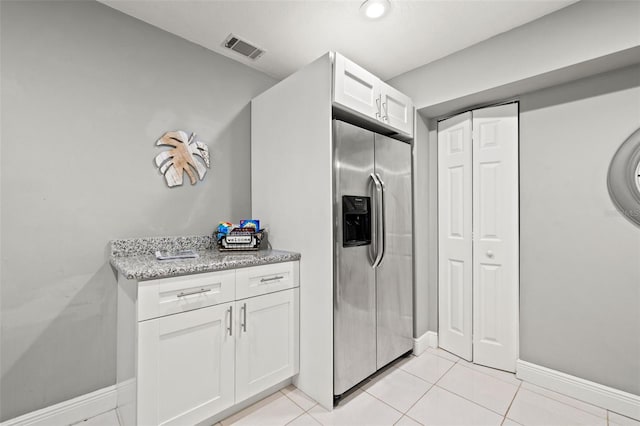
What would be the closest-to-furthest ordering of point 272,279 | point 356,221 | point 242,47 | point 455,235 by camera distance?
point 272,279, point 356,221, point 242,47, point 455,235

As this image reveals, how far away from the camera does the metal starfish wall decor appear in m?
2.03

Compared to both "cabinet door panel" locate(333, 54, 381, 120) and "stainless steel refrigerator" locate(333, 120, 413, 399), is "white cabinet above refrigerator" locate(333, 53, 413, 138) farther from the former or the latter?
"stainless steel refrigerator" locate(333, 120, 413, 399)

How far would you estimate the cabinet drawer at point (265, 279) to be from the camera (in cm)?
171

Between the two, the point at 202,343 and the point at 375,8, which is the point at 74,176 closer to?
the point at 202,343

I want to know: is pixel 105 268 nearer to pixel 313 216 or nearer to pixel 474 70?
pixel 313 216

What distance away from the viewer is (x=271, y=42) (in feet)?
7.17

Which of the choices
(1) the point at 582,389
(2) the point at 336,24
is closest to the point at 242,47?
(2) the point at 336,24

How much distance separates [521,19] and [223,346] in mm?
2886

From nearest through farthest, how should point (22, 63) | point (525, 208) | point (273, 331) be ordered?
point (22, 63) → point (273, 331) → point (525, 208)

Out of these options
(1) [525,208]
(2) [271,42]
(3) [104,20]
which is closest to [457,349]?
(1) [525,208]

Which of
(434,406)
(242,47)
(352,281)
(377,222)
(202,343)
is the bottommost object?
(434,406)

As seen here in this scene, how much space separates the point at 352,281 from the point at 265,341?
2.27 feet

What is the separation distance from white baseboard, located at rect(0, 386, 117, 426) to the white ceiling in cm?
248

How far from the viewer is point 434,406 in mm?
1831
